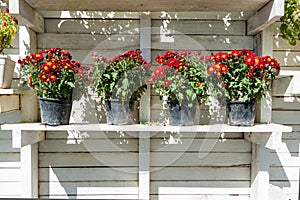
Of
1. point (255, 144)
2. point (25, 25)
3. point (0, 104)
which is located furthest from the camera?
point (255, 144)

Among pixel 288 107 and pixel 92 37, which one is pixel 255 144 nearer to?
pixel 288 107

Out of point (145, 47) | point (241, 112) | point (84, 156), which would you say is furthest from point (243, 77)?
point (84, 156)

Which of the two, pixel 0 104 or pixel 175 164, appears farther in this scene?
pixel 175 164

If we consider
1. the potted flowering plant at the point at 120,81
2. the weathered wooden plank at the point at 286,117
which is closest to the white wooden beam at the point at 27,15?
the potted flowering plant at the point at 120,81

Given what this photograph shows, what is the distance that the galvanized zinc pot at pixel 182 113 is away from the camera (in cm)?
125

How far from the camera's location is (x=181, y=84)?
1223 mm

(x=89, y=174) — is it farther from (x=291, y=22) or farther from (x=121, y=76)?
(x=291, y=22)

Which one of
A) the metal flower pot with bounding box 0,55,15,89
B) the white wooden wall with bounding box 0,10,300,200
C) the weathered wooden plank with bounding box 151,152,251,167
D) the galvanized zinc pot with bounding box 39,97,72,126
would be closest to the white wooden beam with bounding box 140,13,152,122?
the white wooden wall with bounding box 0,10,300,200

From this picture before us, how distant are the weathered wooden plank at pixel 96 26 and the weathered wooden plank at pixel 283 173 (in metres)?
1.01

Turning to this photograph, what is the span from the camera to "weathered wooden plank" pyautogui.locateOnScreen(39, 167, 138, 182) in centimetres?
149

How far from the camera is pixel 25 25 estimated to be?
1358 millimetres

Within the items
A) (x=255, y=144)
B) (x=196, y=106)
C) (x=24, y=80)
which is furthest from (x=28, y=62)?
(x=255, y=144)

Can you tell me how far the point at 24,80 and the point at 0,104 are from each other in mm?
227

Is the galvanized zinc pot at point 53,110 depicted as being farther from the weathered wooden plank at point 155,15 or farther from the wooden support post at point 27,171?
the weathered wooden plank at point 155,15
